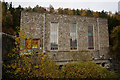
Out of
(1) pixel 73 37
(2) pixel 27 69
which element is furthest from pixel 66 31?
(2) pixel 27 69

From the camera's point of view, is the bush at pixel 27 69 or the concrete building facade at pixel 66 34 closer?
the bush at pixel 27 69

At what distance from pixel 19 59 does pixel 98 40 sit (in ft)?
28.5

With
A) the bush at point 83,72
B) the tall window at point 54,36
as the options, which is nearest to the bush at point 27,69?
the bush at point 83,72

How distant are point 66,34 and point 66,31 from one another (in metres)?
0.28

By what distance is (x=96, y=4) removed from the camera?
3408 millimetres

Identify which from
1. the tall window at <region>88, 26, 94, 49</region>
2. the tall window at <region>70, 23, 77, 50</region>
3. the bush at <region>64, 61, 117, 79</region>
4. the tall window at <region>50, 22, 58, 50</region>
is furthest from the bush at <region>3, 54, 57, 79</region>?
the tall window at <region>88, 26, 94, 49</region>

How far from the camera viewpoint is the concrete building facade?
342 inches

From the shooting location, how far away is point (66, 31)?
9.27 metres

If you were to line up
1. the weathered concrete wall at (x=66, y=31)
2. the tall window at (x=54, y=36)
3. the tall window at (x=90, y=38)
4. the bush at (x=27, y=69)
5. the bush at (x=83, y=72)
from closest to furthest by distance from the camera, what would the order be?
the bush at (x=27, y=69) < the bush at (x=83, y=72) < the weathered concrete wall at (x=66, y=31) < the tall window at (x=54, y=36) < the tall window at (x=90, y=38)

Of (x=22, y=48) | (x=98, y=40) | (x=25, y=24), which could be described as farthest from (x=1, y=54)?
(x=98, y=40)

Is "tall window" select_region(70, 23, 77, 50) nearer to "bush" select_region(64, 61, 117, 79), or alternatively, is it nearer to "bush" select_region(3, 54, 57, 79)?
"bush" select_region(64, 61, 117, 79)

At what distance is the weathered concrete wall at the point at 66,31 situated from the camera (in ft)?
28.5

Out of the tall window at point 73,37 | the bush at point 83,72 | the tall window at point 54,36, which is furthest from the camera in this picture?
the tall window at point 73,37

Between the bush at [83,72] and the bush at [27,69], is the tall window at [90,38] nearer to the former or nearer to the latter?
the bush at [83,72]
